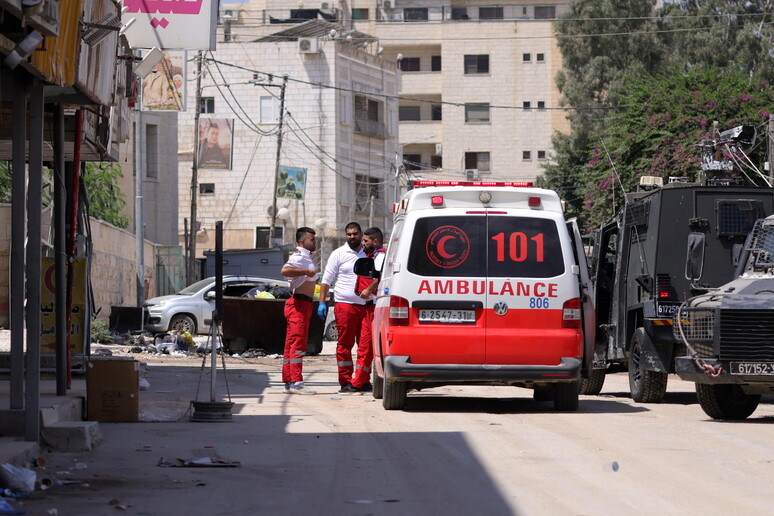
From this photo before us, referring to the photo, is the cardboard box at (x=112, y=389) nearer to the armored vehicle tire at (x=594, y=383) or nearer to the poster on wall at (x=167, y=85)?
the armored vehicle tire at (x=594, y=383)

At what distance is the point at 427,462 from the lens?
9.50 meters

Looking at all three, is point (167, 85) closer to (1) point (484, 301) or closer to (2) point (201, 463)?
(1) point (484, 301)

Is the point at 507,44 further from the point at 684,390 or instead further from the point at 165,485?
the point at 165,485

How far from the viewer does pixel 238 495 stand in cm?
803

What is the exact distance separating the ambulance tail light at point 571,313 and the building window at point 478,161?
247ft

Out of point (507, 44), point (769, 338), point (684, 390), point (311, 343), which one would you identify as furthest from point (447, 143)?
point (769, 338)

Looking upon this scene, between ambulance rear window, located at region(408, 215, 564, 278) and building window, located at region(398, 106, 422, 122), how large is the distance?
252 feet

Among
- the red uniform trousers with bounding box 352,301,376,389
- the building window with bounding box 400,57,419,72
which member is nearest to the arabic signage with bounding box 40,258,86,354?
the red uniform trousers with bounding box 352,301,376,389

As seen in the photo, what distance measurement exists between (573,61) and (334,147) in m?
12.2

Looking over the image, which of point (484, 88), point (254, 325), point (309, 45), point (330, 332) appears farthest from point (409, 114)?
point (254, 325)

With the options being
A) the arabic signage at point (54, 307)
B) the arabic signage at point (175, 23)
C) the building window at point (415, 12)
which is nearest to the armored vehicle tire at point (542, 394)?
the arabic signage at point (54, 307)

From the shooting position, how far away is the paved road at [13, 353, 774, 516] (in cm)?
770

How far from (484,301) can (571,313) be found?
2.84ft

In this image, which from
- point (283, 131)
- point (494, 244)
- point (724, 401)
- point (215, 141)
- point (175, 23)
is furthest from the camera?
point (283, 131)
